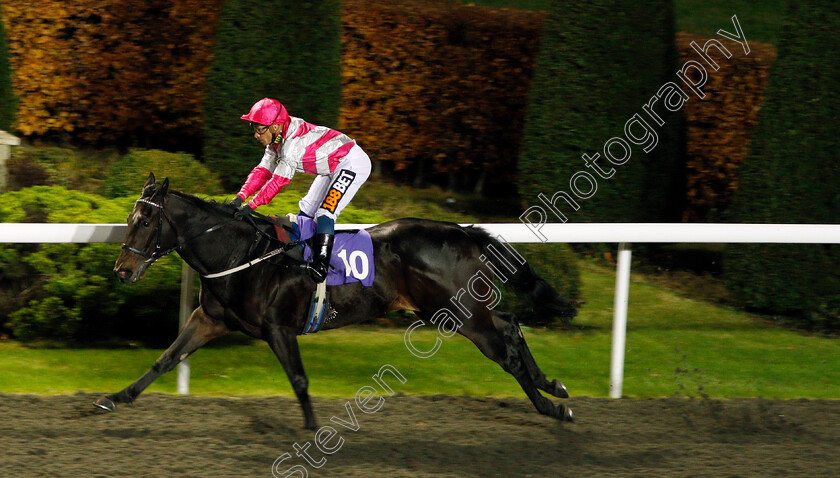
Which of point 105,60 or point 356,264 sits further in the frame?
point 105,60

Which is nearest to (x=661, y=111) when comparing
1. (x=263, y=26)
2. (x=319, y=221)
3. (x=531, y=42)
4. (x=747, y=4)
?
(x=531, y=42)

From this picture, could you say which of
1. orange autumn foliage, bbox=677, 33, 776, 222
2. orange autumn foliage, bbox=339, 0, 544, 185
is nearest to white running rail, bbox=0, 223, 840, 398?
orange autumn foliage, bbox=677, 33, 776, 222

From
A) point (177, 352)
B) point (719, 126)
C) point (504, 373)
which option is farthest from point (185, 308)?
point (719, 126)

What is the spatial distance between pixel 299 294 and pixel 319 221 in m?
0.38

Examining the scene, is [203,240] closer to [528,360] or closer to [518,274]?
[518,274]

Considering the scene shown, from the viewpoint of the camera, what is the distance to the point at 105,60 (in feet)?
29.2

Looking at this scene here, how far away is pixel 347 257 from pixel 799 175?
13.7ft

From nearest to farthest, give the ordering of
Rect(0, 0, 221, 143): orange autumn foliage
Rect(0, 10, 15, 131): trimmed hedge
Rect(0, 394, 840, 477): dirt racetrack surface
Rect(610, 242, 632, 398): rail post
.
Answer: Rect(0, 394, 840, 477): dirt racetrack surface < Rect(610, 242, 632, 398): rail post < Rect(0, 10, 15, 131): trimmed hedge < Rect(0, 0, 221, 143): orange autumn foliage

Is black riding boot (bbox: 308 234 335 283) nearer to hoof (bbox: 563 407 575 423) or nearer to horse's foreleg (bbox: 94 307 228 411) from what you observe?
horse's foreleg (bbox: 94 307 228 411)

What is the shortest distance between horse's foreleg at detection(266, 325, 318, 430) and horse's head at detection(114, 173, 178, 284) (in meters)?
0.67

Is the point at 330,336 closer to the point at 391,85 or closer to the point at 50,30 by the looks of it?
the point at 391,85

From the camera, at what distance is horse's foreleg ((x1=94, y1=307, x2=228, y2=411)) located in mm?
4422

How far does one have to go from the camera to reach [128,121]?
916 centimetres

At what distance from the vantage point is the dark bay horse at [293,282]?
14.3ft
